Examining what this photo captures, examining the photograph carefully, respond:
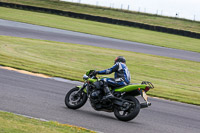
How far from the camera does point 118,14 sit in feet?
190

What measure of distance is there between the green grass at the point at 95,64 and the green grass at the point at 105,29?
428 inches

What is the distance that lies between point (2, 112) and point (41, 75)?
774 cm

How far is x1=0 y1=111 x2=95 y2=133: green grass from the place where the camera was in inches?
267

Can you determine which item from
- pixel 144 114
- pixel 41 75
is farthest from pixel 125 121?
pixel 41 75

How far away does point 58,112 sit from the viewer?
9336 millimetres

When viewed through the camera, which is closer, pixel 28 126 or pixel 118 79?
pixel 28 126

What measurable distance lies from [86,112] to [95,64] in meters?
11.4

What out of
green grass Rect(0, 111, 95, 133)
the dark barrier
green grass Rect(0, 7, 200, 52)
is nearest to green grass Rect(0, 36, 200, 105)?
green grass Rect(0, 111, 95, 133)

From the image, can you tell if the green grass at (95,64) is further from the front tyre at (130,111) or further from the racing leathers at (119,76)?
the front tyre at (130,111)

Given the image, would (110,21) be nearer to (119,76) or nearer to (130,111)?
(119,76)

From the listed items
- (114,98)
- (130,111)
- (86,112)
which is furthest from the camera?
(86,112)

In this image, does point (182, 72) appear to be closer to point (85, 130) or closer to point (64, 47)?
point (64, 47)

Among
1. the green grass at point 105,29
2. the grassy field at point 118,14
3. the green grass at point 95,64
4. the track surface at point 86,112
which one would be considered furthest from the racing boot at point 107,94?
the grassy field at point 118,14

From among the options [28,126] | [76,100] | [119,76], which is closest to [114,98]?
[119,76]
